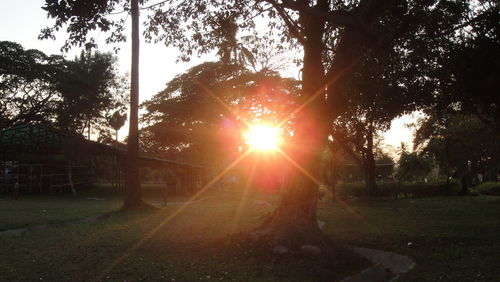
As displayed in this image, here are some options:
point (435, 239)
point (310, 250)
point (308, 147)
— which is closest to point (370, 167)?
point (435, 239)

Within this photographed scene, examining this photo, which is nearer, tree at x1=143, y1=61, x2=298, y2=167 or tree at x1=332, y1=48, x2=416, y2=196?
tree at x1=332, y1=48, x2=416, y2=196

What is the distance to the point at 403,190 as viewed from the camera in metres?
31.9

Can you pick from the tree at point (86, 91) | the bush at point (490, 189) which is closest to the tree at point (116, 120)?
the tree at point (86, 91)

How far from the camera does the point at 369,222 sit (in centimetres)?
1498

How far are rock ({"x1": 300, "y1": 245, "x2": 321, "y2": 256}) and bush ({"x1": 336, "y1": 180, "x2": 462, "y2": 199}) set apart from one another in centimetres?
2280

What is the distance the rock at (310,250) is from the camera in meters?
8.09

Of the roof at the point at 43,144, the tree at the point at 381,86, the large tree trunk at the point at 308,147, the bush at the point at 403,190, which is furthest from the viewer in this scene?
the roof at the point at 43,144

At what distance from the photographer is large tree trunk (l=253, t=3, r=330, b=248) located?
9375 mm

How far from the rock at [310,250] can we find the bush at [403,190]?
74.8 feet

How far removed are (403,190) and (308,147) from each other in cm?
2442

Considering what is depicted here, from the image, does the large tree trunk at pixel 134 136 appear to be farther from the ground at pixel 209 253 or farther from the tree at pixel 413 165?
the tree at pixel 413 165

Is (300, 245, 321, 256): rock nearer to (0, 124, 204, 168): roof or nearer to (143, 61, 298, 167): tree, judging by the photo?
(0, 124, 204, 168): roof

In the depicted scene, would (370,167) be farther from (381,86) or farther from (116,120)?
(116,120)

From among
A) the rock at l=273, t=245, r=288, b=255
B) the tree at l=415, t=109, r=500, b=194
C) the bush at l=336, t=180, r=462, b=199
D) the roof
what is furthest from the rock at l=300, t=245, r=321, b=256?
the roof
